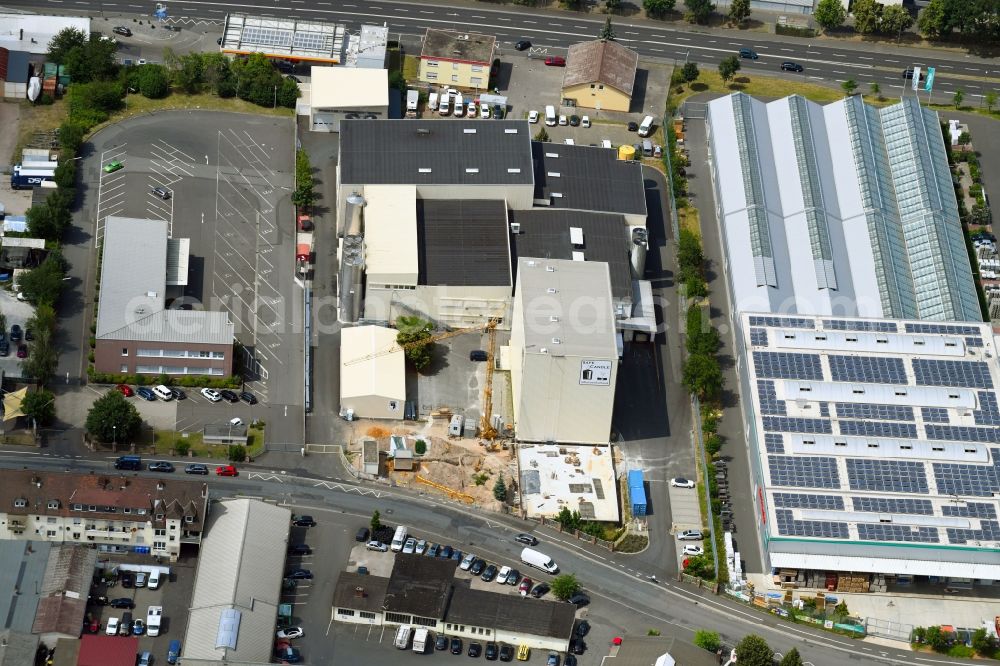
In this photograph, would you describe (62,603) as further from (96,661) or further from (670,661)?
(670,661)

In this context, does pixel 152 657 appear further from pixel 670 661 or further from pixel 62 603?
pixel 670 661

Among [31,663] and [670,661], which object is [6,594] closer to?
[31,663]

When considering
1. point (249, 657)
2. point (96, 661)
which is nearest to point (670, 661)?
point (249, 657)

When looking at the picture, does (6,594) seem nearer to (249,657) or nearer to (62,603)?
(62,603)

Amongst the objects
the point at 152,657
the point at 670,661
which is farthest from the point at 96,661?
the point at 670,661

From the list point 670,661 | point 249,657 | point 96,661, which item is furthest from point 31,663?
point 670,661
